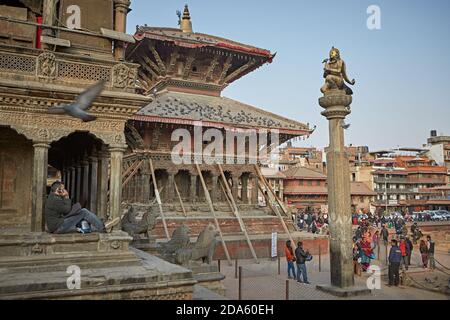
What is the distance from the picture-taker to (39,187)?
32.1ft

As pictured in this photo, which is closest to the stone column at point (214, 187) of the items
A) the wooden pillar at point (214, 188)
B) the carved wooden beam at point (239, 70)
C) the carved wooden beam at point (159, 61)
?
the wooden pillar at point (214, 188)

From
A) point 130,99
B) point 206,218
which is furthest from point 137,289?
point 206,218

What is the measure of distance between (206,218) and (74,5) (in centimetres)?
1235

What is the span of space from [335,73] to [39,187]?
9.08m

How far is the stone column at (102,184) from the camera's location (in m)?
12.1

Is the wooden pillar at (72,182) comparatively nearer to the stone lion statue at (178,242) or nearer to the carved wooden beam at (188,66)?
the stone lion statue at (178,242)

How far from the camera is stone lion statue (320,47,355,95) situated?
500 inches

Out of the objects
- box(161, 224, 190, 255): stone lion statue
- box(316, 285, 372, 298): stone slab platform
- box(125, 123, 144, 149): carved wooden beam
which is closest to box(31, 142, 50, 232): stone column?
box(161, 224, 190, 255): stone lion statue

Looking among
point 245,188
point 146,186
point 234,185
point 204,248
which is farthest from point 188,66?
point 204,248

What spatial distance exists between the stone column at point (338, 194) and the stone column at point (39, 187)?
797 cm

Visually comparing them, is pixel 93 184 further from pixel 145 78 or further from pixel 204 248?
pixel 145 78

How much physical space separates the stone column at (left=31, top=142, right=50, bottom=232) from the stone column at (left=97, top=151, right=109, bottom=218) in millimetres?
2348

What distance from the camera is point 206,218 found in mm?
21016
